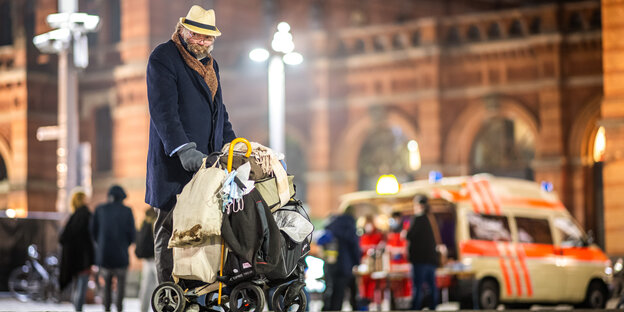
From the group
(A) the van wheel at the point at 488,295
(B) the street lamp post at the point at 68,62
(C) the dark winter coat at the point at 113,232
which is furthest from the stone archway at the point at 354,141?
(C) the dark winter coat at the point at 113,232

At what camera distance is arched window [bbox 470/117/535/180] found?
3041 cm

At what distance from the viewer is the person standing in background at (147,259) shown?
1118 centimetres

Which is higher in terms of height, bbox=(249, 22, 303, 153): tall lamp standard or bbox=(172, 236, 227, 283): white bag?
bbox=(249, 22, 303, 153): tall lamp standard

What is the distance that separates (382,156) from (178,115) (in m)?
26.4

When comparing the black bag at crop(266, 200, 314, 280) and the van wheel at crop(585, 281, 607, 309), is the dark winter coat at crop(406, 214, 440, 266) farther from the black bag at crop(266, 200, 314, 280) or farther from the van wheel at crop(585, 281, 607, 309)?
the black bag at crop(266, 200, 314, 280)

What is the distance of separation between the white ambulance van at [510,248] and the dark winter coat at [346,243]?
197 centimetres

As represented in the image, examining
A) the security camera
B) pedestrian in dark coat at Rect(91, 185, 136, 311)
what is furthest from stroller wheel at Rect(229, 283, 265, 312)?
the security camera

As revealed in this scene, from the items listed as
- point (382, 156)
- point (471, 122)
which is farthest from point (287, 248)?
point (382, 156)

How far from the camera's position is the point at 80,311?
12.5m

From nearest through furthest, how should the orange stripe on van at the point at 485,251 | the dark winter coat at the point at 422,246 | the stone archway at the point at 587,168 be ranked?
the dark winter coat at the point at 422,246
the orange stripe on van at the point at 485,251
the stone archway at the point at 587,168

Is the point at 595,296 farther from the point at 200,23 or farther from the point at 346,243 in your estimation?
the point at 200,23

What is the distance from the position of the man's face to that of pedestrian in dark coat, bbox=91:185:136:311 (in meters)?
6.65

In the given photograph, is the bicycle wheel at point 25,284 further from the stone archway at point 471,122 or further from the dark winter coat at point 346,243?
the stone archway at point 471,122

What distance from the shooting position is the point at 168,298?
5.98 meters
